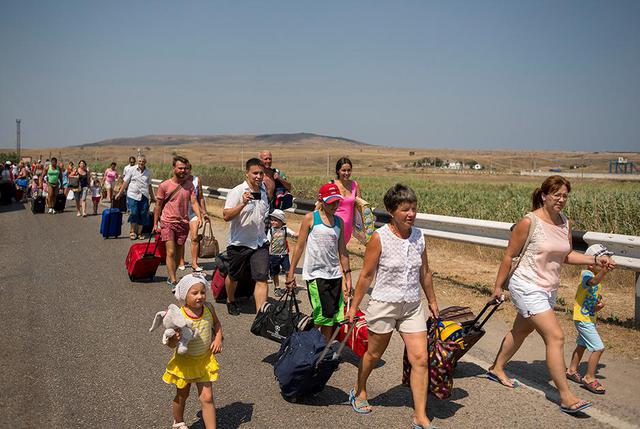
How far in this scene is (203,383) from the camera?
4246mm

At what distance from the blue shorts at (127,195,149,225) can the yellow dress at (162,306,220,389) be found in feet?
33.6

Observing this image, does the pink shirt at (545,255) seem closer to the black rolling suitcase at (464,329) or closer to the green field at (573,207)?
the black rolling suitcase at (464,329)

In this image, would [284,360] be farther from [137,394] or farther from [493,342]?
[493,342]

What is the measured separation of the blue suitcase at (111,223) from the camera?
562 inches

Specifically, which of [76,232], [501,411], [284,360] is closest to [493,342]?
[501,411]

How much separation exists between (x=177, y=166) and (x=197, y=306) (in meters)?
5.12

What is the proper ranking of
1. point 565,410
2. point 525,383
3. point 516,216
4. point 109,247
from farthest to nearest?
point 516,216, point 109,247, point 525,383, point 565,410

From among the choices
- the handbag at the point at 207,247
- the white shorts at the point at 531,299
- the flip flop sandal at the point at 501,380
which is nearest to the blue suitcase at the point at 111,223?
the handbag at the point at 207,247

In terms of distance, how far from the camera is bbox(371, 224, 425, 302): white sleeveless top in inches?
179

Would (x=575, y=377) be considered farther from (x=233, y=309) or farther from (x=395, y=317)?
(x=233, y=309)

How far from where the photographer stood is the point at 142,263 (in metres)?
9.38

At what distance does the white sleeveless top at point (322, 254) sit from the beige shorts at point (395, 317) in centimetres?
121

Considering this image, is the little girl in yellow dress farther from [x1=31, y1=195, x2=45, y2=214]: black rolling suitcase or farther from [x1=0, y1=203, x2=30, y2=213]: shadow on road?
[x1=0, y1=203, x2=30, y2=213]: shadow on road

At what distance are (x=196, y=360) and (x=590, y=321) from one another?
11.1ft
